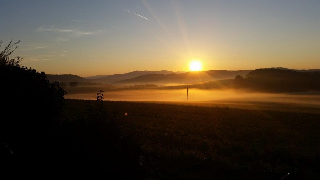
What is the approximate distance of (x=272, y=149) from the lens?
664 inches

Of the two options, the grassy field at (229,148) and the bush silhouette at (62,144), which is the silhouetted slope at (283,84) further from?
the bush silhouette at (62,144)

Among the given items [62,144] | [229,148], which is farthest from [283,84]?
[62,144]

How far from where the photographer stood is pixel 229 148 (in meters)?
17.9

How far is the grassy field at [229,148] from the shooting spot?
12695 millimetres

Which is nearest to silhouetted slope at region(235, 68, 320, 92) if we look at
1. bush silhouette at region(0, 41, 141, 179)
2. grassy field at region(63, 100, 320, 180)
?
grassy field at region(63, 100, 320, 180)

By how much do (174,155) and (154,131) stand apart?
25.1 feet

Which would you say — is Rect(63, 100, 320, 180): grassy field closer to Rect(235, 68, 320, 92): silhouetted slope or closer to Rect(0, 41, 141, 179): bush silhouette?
Rect(0, 41, 141, 179): bush silhouette

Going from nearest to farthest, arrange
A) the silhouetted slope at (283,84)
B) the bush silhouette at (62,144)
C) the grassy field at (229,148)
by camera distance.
Result: the bush silhouette at (62,144) → the grassy field at (229,148) → the silhouetted slope at (283,84)

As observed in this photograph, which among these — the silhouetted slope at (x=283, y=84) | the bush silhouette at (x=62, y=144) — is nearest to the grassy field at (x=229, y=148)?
the bush silhouette at (x=62, y=144)

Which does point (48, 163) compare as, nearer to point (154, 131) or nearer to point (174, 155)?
point (174, 155)

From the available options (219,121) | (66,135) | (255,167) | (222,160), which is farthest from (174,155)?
(219,121)

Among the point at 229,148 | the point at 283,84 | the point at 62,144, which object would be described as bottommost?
the point at 229,148

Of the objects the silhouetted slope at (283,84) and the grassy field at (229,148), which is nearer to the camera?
the grassy field at (229,148)

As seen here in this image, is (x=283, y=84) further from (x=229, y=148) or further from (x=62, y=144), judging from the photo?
(x=62, y=144)
